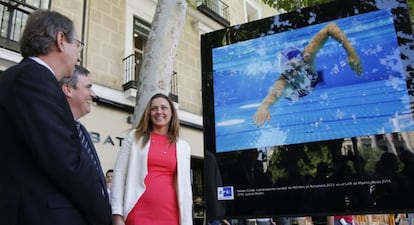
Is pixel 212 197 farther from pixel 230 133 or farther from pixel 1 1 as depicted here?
pixel 1 1

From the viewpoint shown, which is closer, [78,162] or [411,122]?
[78,162]

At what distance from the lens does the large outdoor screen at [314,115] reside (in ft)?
6.10

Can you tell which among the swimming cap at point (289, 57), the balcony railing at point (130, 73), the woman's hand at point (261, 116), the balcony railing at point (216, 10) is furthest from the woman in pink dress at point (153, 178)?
the balcony railing at point (216, 10)

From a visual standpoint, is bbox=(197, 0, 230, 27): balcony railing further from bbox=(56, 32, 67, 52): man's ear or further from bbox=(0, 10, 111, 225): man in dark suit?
bbox=(0, 10, 111, 225): man in dark suit

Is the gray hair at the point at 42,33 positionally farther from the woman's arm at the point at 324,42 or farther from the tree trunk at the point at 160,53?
the tree trunk at the point at 160,53

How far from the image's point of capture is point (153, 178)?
244 centimetres

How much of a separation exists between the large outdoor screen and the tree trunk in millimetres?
1769

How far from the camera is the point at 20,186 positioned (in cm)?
142

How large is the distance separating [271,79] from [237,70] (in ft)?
0.80

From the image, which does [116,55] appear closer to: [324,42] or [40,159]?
[324,42]

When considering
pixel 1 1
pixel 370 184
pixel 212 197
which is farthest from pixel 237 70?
pixel 1 1

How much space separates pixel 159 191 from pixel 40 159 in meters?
1.10

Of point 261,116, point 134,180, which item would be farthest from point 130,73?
point 261,116

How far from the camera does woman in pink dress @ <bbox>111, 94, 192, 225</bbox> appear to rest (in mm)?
2342
